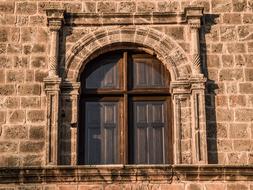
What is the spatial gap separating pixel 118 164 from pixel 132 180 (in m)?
0.44

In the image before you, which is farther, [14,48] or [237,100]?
[14,48]

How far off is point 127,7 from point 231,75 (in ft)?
6.97

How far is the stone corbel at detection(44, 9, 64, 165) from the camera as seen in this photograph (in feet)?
37.3

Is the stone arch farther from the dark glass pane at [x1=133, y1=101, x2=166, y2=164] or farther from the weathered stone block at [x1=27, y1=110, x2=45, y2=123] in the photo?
the weathered stone block at [x1=27, y1=110, x2=45, y2=123]

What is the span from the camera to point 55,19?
1223 cm

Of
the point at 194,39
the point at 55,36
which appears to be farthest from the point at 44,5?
the point at 194,39

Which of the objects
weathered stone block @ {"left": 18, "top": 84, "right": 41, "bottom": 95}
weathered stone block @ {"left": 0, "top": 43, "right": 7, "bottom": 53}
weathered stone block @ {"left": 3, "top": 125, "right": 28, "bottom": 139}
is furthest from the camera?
weathered stone block @ {"left": 0, "top": 43, "right": 7, "bottom": 53}

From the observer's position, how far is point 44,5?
1254cm

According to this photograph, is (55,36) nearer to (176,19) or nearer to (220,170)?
(176,19)

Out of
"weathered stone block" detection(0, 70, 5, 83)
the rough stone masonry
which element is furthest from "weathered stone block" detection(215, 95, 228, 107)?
"weathered stone block" detection(0, 70, 5, 83)

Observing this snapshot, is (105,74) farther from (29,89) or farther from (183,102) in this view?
(183,102)

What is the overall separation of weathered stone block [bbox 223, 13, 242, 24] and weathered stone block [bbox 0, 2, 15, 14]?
3.62 meters

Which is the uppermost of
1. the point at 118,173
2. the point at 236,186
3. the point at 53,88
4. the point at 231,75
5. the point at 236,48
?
the point at 236,48

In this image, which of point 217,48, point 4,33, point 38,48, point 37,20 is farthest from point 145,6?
point 4,33
